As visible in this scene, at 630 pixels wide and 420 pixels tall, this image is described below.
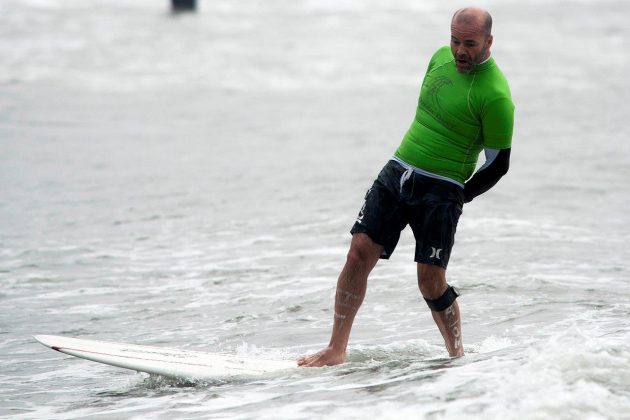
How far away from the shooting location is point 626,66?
27047 mm

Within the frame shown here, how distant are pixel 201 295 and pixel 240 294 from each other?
325 millimetres

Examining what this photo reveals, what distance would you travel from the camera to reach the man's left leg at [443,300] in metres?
6.14

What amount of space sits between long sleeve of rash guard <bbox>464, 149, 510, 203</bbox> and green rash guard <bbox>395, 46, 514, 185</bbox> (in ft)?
0.16

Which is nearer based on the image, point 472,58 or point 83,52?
point 472,58

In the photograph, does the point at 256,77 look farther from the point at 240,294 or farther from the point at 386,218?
the point at 386,218

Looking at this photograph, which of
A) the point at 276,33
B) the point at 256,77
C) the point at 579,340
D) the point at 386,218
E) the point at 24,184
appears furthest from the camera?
the point at 276,33

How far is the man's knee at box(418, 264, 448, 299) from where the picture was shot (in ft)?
20.1

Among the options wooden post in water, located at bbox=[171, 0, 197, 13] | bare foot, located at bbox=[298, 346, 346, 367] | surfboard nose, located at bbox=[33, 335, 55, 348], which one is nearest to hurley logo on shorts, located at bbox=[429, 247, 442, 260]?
bare foot, located at bbox=[298, 346, 346, 367]

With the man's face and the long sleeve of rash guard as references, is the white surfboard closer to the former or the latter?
the long sleeve of rash guard

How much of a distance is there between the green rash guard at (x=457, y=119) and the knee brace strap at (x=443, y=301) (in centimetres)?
66

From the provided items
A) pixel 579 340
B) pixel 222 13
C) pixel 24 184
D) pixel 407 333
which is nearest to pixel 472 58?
pixel 579 340

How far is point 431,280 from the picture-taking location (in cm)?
616

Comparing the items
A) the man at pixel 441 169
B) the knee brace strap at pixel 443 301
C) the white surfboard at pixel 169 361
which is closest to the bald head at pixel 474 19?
the man at pixel 441 169

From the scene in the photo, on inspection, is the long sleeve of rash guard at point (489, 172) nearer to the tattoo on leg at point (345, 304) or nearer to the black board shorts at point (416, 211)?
the black board shorts at point (416, 211)
